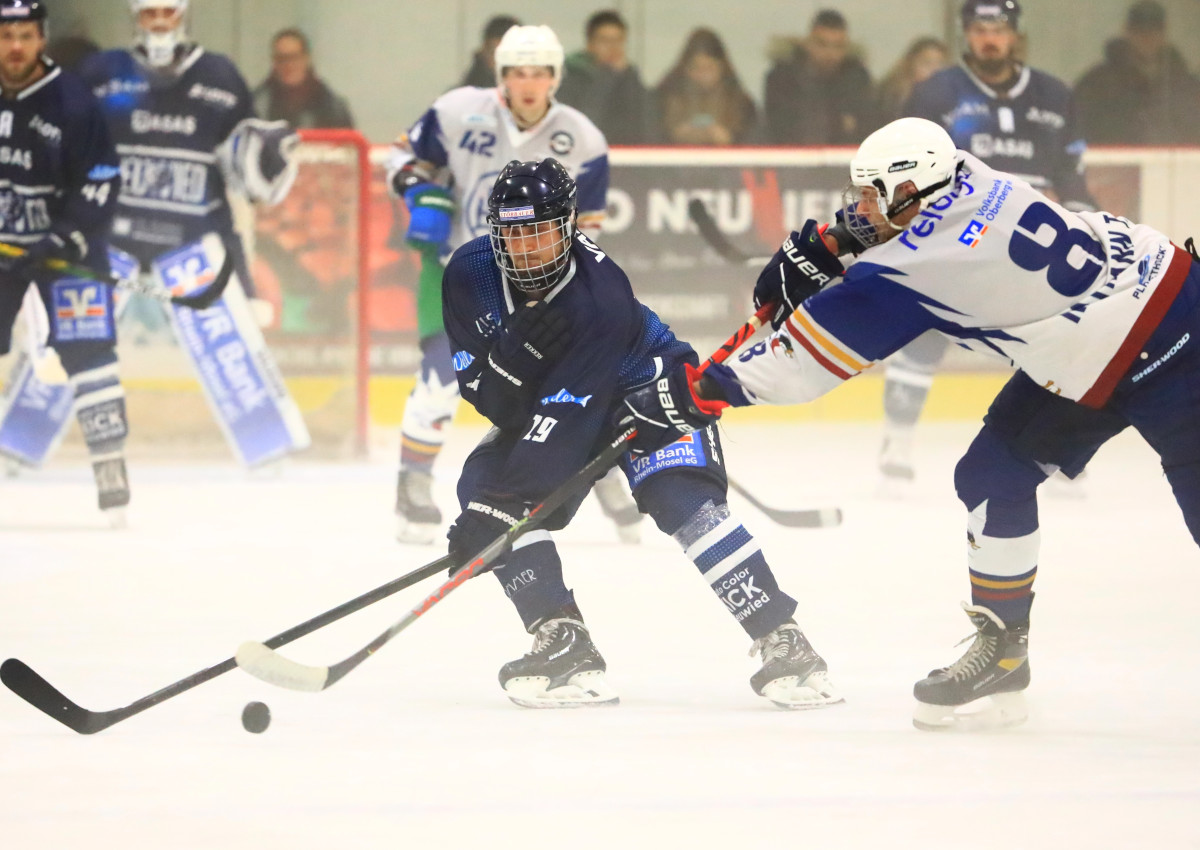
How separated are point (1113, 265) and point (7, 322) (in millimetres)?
3084

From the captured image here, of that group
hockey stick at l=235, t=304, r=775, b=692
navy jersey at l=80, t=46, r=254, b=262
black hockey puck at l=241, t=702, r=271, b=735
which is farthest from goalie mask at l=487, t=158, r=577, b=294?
navy jersey at l=80, t=46, r=254, b=262

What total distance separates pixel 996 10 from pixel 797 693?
342cm

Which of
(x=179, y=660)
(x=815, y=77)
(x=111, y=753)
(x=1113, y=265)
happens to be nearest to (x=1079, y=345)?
(x=1113, y=265)

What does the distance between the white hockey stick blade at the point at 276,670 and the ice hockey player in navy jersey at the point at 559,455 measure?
0.97ft

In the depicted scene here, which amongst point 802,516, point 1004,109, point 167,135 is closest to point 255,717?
point 802,516

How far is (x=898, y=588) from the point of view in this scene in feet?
12.7

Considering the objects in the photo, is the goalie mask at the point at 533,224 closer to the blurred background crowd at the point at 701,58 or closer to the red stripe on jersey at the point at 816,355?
the red stripe on jersey at the point at 816,355

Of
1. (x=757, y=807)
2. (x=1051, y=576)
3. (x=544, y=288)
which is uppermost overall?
(x=544, y=288)

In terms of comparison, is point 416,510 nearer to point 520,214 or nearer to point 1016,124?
point 520,214

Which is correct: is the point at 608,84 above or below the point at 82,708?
above

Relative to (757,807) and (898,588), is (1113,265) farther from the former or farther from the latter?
(898,588)

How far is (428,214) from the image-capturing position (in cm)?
461

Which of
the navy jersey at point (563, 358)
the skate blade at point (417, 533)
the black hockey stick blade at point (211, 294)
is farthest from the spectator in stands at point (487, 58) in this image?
the navy jersey at point (563, 358)

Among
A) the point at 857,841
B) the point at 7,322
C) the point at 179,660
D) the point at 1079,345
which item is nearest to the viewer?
the point at 857,841
